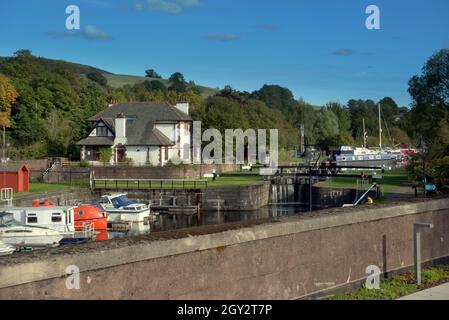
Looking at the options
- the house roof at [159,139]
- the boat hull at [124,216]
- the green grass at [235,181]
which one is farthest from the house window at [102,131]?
the boat hull at [124,216]

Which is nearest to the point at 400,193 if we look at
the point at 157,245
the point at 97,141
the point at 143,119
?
the point at 157,245

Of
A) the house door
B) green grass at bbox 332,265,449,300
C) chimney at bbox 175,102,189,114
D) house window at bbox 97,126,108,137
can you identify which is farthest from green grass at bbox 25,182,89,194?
green grass at bbox 332,265,449,300

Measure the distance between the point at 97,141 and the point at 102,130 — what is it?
1886mm

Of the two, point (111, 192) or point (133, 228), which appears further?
point (111, 192)

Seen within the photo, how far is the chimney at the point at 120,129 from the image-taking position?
69.8 meters

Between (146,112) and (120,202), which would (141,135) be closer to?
(146,112)

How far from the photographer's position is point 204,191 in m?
51.7

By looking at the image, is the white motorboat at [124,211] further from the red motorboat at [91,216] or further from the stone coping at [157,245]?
the stone coping at [157,245]

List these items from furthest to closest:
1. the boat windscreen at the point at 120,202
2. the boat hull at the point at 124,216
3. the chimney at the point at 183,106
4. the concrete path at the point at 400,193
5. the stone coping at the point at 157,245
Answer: the chimney at the point at 183,106 → the boat windscreen at the point at 120,202 → the boat hull at the point at 124,216 → the concrete path at the point at 400,193 → the stone coping at the point at 157,245

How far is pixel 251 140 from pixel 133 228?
47.7 m

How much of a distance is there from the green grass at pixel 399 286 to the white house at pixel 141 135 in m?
57.3
